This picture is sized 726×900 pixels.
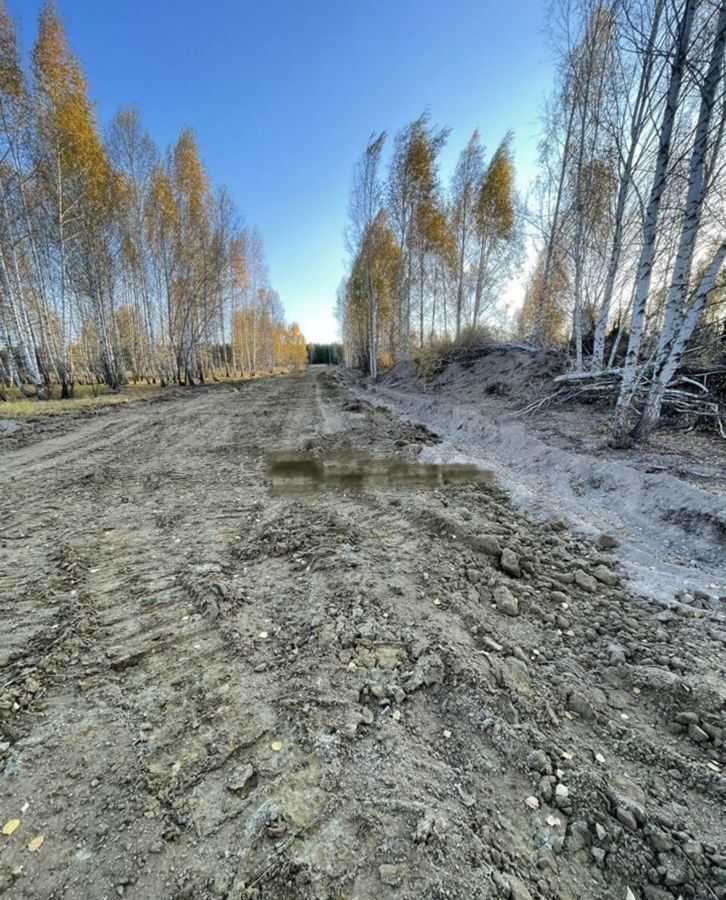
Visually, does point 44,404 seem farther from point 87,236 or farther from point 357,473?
point 357,473

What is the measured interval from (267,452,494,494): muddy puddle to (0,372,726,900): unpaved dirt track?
134cm

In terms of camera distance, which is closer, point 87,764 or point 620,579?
point 87,764

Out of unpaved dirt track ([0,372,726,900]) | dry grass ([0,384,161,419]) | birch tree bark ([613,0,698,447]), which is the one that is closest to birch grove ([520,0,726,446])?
birch tree bark ([613,0,698,447])

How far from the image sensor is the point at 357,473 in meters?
5.24

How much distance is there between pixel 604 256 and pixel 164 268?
18797mm

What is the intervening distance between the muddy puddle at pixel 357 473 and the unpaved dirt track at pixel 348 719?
4.39 feet

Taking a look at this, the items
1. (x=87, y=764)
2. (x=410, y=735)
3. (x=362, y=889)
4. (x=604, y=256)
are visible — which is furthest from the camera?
(x=604, y=256)

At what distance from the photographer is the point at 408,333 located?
20.3m

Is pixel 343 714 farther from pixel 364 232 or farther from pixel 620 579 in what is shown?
pixel 364 232

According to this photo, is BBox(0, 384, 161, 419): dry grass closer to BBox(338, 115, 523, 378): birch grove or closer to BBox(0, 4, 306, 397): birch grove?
BBox(0, 4, 306, 397): birch grove

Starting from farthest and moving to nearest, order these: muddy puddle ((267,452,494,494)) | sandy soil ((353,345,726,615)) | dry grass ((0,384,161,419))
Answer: dry grass ((0,384,161,419)) < muddy puddle ((267,452,494,494)) < sandy soil ((353,345,726,615))

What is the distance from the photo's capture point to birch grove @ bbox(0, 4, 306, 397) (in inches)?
494

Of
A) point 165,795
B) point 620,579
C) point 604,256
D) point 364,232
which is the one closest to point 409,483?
point 620,579

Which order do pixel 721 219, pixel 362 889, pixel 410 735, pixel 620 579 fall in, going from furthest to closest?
pixel 721 219, pixel 620 579, pixel 410 735, pixel 362 889
